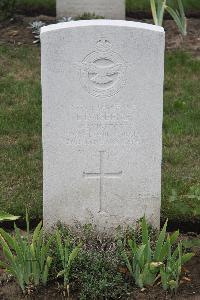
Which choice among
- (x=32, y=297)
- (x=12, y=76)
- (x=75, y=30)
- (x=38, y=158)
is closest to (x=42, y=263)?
(x=32, y=297)

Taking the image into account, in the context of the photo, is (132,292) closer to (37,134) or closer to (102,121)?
(102,121)

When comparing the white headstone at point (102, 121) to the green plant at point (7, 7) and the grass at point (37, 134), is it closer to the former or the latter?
the grass at point (37, 134)

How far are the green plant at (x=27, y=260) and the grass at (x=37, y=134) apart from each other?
0.77 metres

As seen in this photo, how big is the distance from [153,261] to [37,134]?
2.47 meters

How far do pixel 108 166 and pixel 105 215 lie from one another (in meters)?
0.29

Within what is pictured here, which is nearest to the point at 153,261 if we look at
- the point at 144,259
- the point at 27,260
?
the point at 144,259

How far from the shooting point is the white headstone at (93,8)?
348 inches

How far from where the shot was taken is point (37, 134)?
6.04m

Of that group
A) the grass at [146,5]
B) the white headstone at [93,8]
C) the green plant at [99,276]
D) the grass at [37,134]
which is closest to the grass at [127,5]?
the grass at [146,5]

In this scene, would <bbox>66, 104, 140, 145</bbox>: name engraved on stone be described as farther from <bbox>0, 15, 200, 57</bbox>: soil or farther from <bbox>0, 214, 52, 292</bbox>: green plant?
<bbox>0, 15, 200, 57</bbox>: soil

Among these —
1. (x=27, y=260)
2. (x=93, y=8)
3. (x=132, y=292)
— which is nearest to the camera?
(x=27, y=260)

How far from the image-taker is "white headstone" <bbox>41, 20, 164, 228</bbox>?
393 centimetres

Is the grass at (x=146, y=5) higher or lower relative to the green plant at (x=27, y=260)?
higher

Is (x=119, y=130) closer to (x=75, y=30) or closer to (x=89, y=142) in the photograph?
(x=89, y=142)
